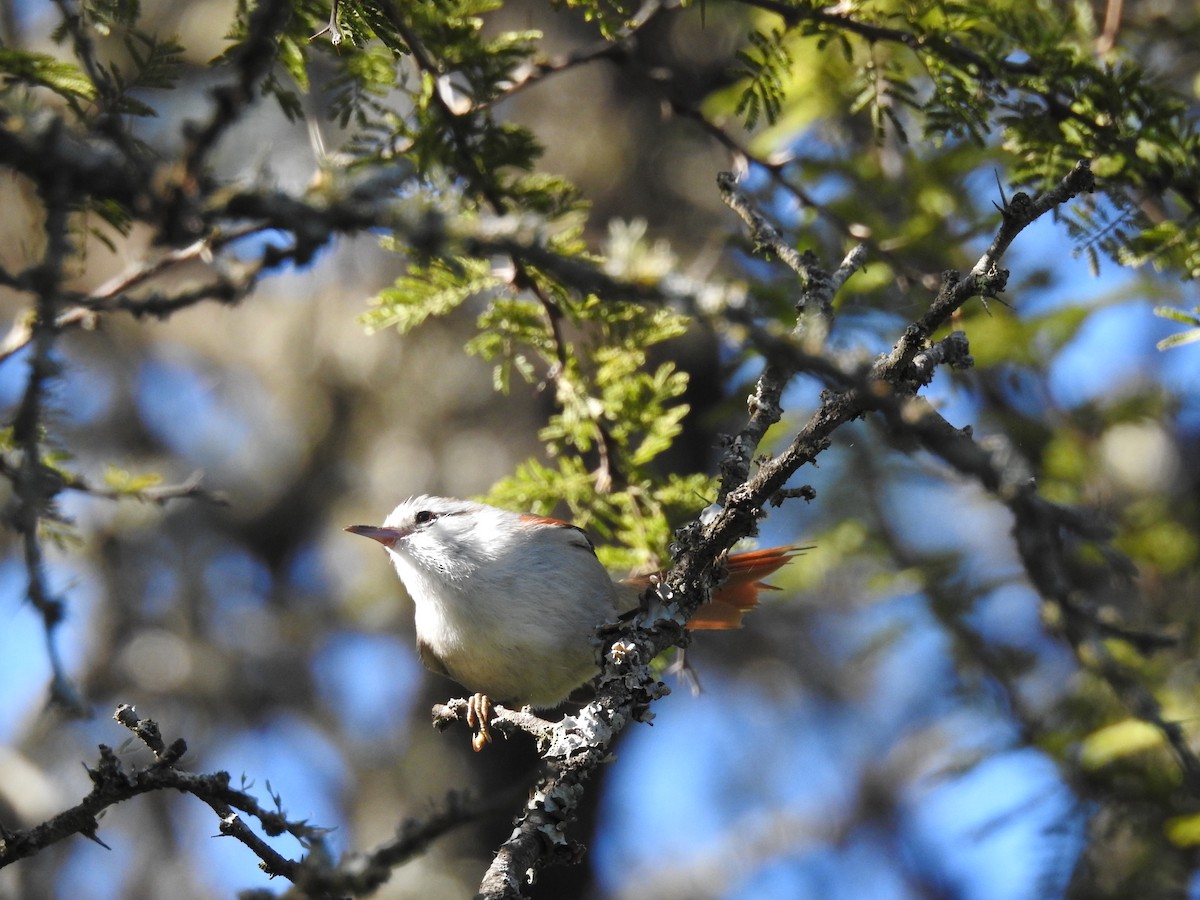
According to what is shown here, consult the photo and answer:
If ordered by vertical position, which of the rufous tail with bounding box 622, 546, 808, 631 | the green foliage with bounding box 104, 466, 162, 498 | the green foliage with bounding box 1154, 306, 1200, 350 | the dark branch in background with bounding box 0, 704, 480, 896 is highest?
the green foliage with bounding box 104, 466, 162, 498

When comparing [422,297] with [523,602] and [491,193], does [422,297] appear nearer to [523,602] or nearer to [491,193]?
[491,193]

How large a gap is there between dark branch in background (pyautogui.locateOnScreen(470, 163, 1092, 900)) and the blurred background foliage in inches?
9.2

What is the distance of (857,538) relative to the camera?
4949 mm

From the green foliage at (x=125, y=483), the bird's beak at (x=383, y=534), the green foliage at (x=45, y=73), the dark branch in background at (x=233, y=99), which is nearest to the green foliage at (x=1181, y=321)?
the dark branch in background at (x=233, y=99)

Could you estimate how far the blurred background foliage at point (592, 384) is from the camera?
202 centimetres

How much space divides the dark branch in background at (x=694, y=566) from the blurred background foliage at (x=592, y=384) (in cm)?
23

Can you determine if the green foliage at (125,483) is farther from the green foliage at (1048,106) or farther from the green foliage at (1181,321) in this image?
the green foliage at (1181,321)

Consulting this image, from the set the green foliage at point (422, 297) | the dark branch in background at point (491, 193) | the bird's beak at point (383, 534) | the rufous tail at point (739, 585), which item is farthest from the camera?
the bird's beak at point (383, 534)

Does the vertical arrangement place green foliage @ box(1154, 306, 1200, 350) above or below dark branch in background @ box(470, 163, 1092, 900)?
above

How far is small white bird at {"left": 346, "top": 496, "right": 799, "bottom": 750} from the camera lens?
11.7 ft

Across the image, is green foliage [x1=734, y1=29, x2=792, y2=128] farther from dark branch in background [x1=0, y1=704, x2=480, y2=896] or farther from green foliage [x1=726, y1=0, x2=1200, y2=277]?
dark branch in background [x1=0, y1=704, x2=480, y2=896]

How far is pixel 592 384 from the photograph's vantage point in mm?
3449

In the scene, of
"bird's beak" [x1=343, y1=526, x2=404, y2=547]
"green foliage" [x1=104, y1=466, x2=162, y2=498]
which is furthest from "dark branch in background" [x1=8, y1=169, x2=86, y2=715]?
"bird's beak" [x1=343, y1=526, x2=404, y2=547]

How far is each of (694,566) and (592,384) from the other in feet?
3.84
